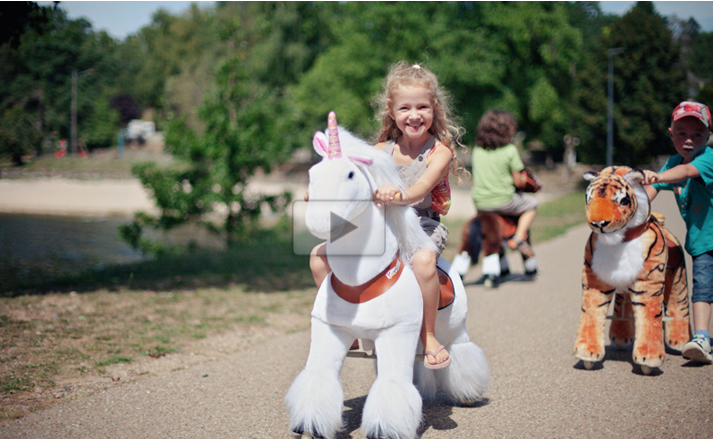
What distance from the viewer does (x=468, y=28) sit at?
91.4 ft

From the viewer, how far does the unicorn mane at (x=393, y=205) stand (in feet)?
10.1

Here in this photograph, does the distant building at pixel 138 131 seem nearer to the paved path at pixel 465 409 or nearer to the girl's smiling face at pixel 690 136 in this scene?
the paved path at pixel 465 409

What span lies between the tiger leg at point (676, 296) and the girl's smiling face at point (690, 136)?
666 mm

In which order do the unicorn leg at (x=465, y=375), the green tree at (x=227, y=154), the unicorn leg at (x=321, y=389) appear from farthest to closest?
the green tree at (x=227, y=154), the unicorn leg at (x=465, y=375), the unicorn leg at (x=321, y=389)

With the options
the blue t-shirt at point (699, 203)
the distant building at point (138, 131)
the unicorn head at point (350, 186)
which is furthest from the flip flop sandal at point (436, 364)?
the distant building at point (138, 131)

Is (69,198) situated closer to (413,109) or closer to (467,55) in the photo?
(467,55)

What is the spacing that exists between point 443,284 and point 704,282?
7.69 feet

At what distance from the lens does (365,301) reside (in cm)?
311

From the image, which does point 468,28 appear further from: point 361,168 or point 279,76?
point 361,168

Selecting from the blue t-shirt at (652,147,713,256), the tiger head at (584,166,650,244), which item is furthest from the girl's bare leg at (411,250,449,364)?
the blue t-shirt at (652,147,713,256)

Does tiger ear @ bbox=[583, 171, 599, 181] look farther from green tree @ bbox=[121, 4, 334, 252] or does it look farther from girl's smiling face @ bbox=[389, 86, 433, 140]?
green tree @ bbox=[121, 4, 334, 252]

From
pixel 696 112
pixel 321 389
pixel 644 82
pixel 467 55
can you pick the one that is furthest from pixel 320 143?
pixel 467 55

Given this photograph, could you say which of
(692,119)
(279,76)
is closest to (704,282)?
(692,119)

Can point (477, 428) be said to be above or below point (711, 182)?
below
